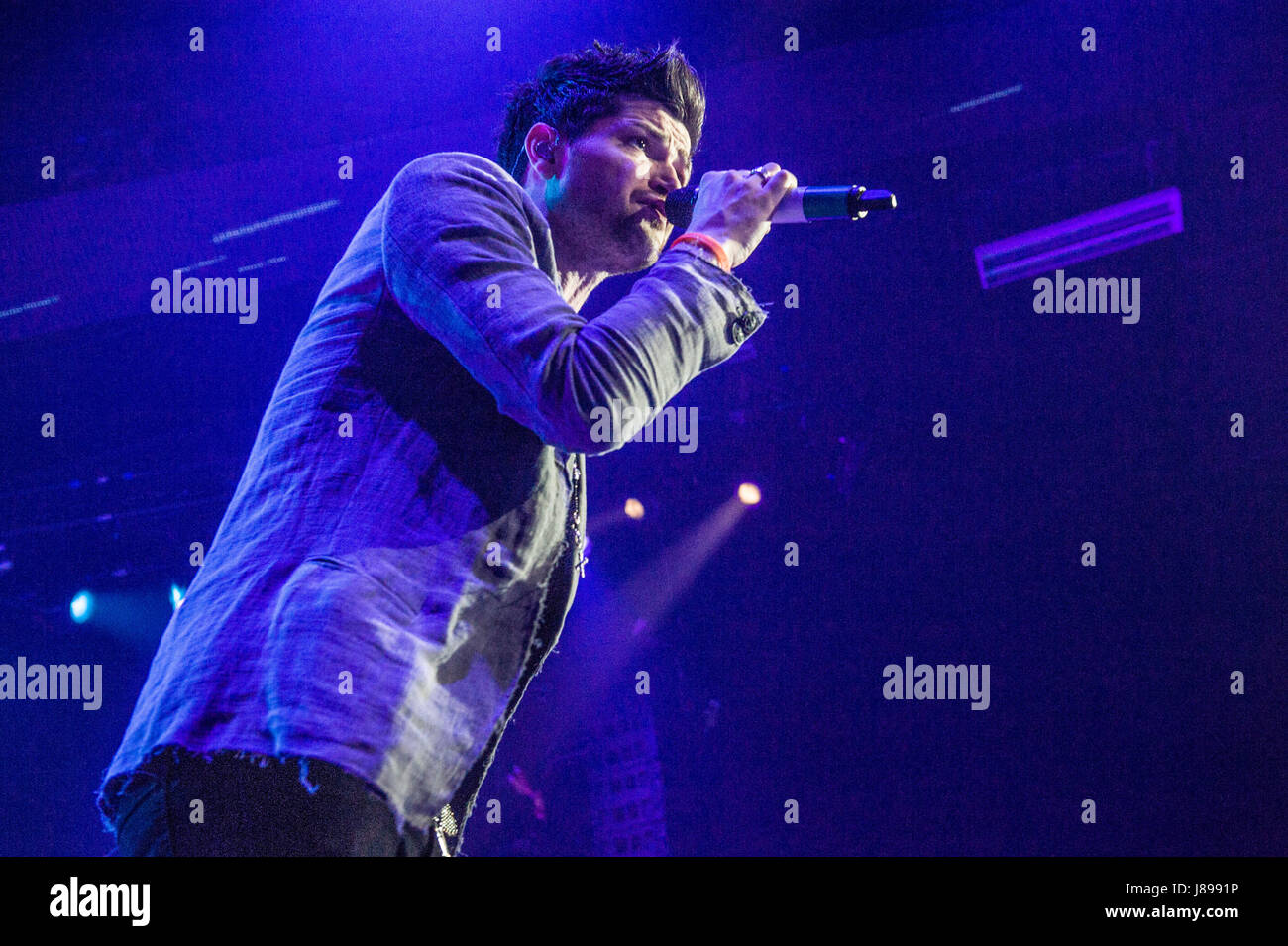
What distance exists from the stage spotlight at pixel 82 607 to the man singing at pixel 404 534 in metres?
4.11

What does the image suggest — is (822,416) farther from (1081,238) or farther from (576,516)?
(576,516)

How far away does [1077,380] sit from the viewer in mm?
3939

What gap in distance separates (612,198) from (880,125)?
2.47m

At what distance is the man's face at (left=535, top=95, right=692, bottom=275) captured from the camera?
4.18ft

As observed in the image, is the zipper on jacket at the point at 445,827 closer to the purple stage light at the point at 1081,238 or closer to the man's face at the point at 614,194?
the man's face at the point at 614,194

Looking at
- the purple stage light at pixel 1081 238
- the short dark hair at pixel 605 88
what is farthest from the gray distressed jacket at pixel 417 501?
the purple stage light at pixel 1081 238

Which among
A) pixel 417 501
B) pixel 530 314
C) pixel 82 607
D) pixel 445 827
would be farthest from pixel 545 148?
pixel 82 607

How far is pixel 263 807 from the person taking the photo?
81cm

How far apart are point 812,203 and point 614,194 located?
0.89 feet

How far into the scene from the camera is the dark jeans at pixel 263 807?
803 millimetres

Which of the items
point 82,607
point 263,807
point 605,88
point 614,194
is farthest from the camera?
point 82,607

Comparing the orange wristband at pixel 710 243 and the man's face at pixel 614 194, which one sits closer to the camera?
the orange wristband at pixel 710 243
